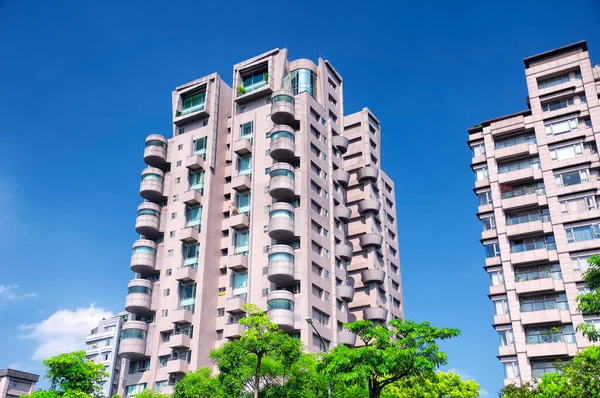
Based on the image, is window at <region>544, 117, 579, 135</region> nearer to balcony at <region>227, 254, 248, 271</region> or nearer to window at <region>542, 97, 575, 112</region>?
window at <region>542, 97, 575, 112</region>

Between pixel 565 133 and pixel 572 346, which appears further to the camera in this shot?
pixel 565 133

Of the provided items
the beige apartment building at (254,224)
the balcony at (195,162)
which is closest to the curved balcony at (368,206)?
the beige apartment building at (254,224)

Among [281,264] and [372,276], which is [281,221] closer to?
[281,264]

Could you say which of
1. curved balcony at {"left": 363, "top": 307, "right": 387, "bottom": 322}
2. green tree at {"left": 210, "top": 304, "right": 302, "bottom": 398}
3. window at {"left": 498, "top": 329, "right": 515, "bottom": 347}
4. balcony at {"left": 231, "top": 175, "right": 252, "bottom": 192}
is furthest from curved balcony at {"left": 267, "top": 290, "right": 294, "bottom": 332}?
window at {"left": 498, "top": 329, "right": 515, "bottom": 347}

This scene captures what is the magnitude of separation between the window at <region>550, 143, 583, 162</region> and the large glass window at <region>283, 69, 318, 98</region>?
3309cm

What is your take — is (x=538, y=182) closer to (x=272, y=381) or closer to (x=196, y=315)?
(x=272, y=381)

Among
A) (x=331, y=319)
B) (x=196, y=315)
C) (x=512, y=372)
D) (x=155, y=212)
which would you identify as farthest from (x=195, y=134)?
(x=512, y=372)

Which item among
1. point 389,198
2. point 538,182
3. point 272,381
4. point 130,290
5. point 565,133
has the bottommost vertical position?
point 272,381

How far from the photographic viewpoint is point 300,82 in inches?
3317

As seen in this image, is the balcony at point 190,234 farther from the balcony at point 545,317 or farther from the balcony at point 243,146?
the balcony at point 545,317

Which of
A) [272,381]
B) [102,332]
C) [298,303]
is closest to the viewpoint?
[272,381]

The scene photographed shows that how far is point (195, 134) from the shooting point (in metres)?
86.2

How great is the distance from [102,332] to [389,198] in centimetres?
6038

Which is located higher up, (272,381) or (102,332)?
(102,332)
